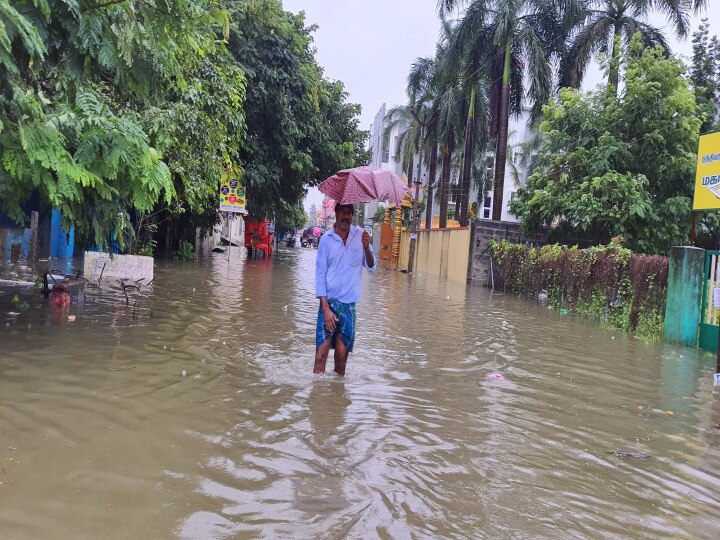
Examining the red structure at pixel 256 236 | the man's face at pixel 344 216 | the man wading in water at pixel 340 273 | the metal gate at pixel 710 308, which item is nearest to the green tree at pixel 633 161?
the metal gate at pixel 710 308

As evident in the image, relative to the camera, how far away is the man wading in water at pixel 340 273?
227 inches

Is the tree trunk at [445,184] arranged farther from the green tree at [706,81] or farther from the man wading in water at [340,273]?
the man wading in water at [340,273]

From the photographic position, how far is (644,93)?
58.2 ft

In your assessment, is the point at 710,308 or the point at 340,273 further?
the point at 710,308

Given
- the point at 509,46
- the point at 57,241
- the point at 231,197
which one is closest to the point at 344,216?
the point at 231,197

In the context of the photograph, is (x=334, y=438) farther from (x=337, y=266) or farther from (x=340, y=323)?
(x=337, y=266)

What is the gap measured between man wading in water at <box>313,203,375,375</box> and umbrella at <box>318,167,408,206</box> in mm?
136

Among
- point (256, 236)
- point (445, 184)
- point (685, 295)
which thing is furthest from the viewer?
point (445, 184)

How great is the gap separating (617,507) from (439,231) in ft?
89.4

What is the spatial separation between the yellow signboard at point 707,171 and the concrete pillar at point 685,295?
939 mm

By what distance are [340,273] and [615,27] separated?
72.4 feet

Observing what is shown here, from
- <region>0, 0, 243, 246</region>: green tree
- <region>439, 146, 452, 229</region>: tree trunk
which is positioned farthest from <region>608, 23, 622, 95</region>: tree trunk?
<region>0, 0, 243, 246</region>: green tree

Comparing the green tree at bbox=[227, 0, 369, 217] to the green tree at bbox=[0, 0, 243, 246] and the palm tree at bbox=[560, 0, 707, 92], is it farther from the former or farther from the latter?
the green tree at bbox=[0, 0, 243, 246]

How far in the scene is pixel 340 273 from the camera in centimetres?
582
